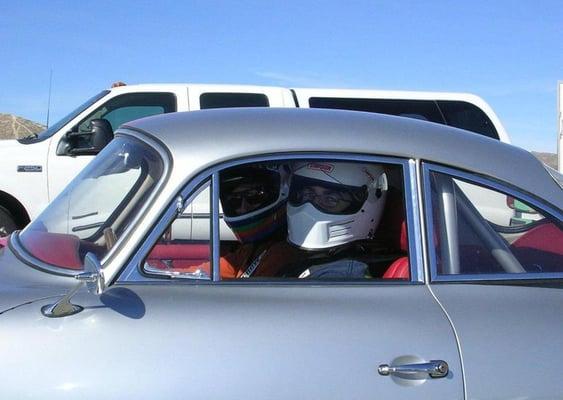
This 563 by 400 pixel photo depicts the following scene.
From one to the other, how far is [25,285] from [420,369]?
130 cm

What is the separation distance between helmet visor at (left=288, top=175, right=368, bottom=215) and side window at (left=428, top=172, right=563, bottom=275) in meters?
0.43

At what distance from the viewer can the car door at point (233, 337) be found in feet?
6.62

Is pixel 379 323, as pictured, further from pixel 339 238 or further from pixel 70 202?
pixel 70 202

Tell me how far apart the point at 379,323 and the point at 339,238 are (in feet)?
2.25

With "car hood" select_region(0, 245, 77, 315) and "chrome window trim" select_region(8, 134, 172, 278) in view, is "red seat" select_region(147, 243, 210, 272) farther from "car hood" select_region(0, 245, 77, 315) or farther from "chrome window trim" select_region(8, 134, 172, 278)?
"car hood" select_region(0, 245, 77, 315)

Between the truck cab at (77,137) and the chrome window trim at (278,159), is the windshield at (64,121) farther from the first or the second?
the chrome window trim at (278,159)

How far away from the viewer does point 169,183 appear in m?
2.31

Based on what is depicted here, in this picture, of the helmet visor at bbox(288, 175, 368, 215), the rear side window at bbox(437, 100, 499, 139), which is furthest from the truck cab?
the helmet visor at bbox(288, 175, 368, 215)

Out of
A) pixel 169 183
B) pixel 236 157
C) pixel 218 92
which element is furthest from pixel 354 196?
pixel 218 92

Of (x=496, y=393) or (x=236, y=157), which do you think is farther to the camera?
(x=236, y=157)

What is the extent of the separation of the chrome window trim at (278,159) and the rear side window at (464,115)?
612 centimetres

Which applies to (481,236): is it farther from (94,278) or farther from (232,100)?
(232,100)

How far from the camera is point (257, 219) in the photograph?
310 cm

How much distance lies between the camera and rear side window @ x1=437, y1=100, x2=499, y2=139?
8.34 m
